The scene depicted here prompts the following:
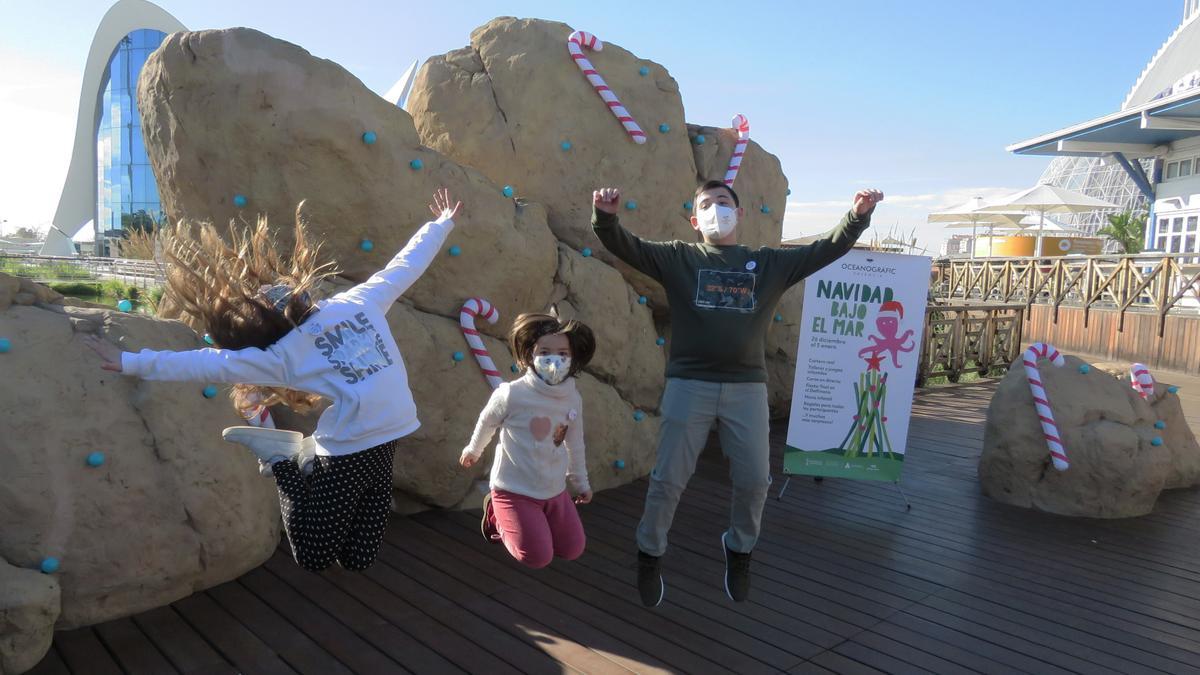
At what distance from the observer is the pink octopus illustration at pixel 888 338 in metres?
5.03

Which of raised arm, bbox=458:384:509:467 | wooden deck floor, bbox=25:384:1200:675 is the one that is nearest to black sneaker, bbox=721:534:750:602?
wooden deck floor, bbox=25:384:1200:675

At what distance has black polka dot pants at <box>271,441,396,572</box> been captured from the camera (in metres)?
2.92

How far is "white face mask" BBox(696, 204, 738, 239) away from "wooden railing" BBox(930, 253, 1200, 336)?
39.6ft

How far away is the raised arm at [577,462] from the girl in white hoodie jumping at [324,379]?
2.49 ft

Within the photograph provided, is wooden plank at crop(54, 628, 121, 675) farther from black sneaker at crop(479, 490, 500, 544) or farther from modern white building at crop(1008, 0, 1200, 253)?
modern white building at crop(1008, 0, 1200, 253)

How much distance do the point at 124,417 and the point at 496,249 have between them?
86.8 inches

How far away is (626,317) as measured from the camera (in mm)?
5508

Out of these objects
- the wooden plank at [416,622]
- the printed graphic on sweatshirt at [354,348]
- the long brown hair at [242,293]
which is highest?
the long brown hair at [242,293]

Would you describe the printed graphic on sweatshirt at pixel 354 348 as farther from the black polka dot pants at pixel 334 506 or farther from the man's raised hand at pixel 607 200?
the man's raised hand at pixel 607 200

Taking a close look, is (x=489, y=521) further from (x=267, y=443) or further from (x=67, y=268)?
(x=67, y=268)

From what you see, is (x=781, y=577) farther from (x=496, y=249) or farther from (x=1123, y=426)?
(x=1123, y=426)

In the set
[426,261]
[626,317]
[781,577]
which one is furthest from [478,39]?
[781,577]

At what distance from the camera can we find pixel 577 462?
11.7 feet

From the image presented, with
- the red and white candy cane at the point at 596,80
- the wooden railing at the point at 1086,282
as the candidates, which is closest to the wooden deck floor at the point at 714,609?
the red and white candy cane at the point at 596,80
